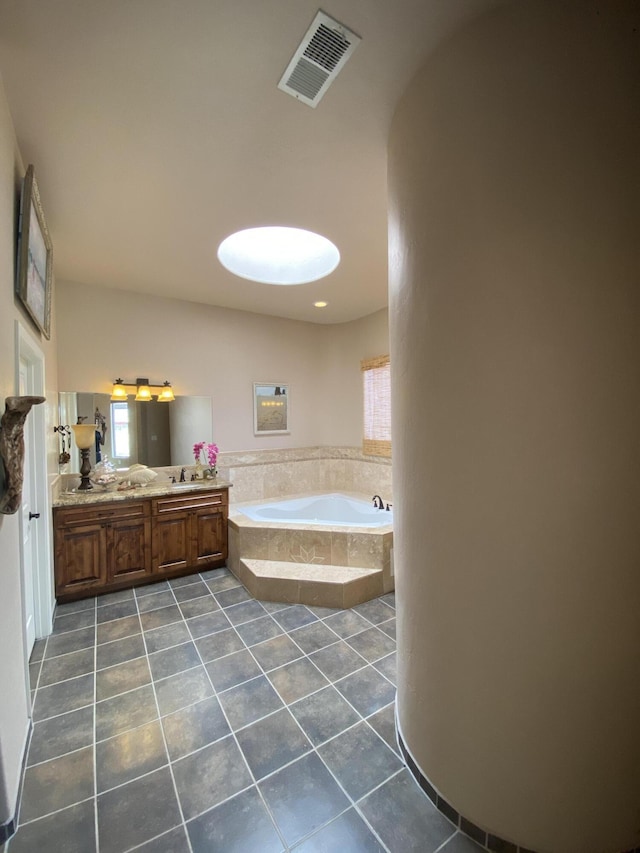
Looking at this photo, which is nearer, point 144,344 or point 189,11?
point 189,11

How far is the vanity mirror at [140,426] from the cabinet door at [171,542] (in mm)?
744

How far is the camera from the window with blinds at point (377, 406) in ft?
13.7

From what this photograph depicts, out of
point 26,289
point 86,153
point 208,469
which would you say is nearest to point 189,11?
point 86,153

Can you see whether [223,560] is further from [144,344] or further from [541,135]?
[541,135]

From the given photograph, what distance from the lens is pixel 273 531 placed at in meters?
3.22

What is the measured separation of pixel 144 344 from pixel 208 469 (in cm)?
152

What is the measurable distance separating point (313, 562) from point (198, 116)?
314 centimetres

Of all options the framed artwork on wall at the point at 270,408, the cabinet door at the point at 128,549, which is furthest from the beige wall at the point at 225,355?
the cabinet door at the point at 128,549

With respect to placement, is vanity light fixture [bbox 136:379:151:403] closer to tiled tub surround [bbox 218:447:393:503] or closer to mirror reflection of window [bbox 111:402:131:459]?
mirror reflection of window [bbox 111:402:131:459]

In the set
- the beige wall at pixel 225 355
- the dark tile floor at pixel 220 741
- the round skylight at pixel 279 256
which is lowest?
the dark tile floor at pixel 220 741

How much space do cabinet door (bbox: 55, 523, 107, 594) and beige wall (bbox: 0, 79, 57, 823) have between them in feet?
4.39

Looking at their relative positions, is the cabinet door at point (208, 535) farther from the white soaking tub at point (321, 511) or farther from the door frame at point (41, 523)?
the door frame at point (41, 523)

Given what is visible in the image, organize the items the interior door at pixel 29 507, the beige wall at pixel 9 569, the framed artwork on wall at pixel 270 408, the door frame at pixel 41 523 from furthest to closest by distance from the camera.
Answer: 1. the framed artwork on wall at pixel 270 408
2. the door frame at pixel 41 523
3. the interior door at pixel 29 507
4. the beige wall at pixel 9 569

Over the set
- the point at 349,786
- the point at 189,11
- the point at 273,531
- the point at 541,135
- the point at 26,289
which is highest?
the point at 189,11
